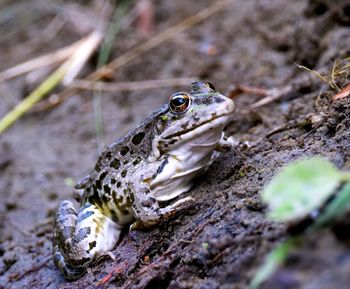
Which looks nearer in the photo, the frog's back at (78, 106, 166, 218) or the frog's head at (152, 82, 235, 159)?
the frog's head at (152, 82, 235, 159)

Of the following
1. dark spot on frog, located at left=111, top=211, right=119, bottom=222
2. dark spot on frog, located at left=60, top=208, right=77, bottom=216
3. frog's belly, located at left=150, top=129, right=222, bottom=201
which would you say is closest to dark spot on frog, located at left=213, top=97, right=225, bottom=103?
frog's belly, located at left=150, top=129, right=222, bottom=201

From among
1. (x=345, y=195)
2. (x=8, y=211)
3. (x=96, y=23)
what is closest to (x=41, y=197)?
(x=8, y=211)

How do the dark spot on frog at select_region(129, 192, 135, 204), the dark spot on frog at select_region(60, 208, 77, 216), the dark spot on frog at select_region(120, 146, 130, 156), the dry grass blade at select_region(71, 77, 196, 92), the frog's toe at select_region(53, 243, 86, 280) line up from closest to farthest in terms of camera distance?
the dark spot on frog at select_region(129, 192, 135, 204) < the frog's toe at select_region(53, 243, 86, 280) < the dark spot on frog at select_region(120, 146, 130, 156) < the dark spot on frog at select_region(60, 208, 77, 216) < the dry grass blade at select_region(71, 77, 196, 92)

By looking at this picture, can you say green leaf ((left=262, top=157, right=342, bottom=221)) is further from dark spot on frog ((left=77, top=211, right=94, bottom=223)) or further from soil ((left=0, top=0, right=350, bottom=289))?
dark spot on frog ((left=77, top=211, right=94, bottom=223))

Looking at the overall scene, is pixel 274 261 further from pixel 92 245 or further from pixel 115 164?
pixel 115 164

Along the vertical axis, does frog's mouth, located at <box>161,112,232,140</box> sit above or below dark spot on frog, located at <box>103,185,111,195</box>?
above

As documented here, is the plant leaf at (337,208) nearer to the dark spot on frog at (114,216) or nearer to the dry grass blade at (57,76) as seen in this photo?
the dark spot on frog at (114,216)

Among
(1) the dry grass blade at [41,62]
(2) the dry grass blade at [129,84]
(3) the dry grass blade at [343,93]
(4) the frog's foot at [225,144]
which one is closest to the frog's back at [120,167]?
(4) the frog's foot at [225,144]

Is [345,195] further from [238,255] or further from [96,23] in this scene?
[96,23]
